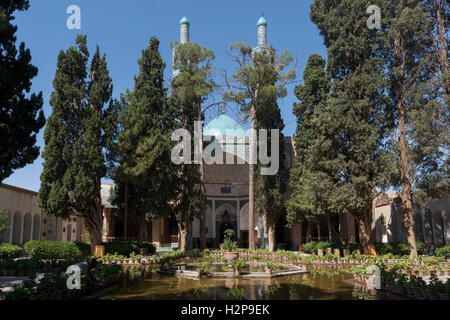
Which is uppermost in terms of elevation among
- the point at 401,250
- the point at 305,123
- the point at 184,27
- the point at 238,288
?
the point at 184,27

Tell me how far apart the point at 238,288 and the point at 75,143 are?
36.9 ft

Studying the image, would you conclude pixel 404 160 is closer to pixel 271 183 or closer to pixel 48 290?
pixel 271 183

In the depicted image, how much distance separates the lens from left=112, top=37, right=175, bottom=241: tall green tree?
1866 centimetres

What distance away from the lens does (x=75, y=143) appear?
16.8m

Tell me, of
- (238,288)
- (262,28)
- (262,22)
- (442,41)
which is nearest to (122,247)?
(238,288)

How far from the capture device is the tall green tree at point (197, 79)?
21047mm

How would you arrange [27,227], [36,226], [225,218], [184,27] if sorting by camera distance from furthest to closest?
[184,27] < [225,218] < [36,226] < [27,227]

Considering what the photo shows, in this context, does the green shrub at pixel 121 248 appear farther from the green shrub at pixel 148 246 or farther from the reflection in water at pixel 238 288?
the reflection in water at pixel 238 288

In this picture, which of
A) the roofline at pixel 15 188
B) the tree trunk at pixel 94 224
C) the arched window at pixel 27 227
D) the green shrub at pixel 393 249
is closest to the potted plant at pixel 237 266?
the tree trunk at pixel 94 224

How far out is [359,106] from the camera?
1659 centimetres

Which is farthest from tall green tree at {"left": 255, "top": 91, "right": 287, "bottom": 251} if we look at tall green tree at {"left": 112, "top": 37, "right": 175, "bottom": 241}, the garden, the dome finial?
the dome finial

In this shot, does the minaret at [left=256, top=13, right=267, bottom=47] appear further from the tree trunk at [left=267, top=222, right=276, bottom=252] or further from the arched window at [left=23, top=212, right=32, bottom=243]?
the arched window at [left=23, top=212, right=32, bottom=243]

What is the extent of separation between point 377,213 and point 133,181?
17449 millimetres

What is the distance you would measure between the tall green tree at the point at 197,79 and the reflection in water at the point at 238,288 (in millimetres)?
10307
